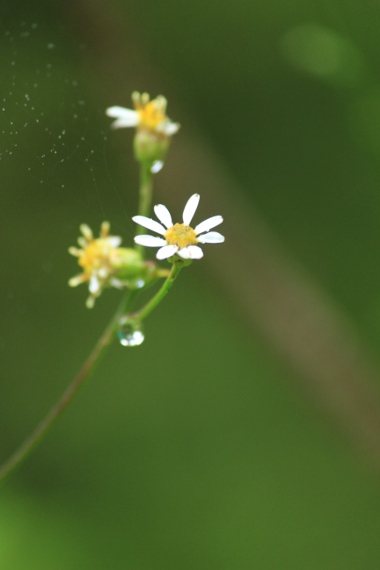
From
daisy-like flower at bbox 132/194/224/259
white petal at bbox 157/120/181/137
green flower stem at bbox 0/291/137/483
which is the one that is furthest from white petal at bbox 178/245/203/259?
white petal at bbox 157/120/181/137

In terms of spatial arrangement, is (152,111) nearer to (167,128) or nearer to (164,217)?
(167,128)

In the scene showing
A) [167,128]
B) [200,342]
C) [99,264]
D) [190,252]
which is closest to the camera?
[190,252]

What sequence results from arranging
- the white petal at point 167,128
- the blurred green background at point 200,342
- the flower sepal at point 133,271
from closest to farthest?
the flower sepal at point 133,271, the white petal at point 167,128, the blurred green background at point 200,342

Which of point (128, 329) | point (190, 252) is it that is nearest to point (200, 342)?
point (128, 329)

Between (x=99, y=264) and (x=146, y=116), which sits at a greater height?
(x=146, y=116)

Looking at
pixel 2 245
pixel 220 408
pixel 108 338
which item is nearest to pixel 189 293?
pixel 220 408

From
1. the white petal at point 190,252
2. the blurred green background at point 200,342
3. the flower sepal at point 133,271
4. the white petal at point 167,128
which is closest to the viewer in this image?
the white petal at point 190,252

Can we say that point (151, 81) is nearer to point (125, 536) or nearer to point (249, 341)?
point (249, 341)

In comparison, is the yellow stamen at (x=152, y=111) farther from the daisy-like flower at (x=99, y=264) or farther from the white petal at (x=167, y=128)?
the daisy-like flower at (x=99, y=264)

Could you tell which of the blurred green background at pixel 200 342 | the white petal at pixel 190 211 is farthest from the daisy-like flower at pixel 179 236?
the blurred green background at pixel 200 342
